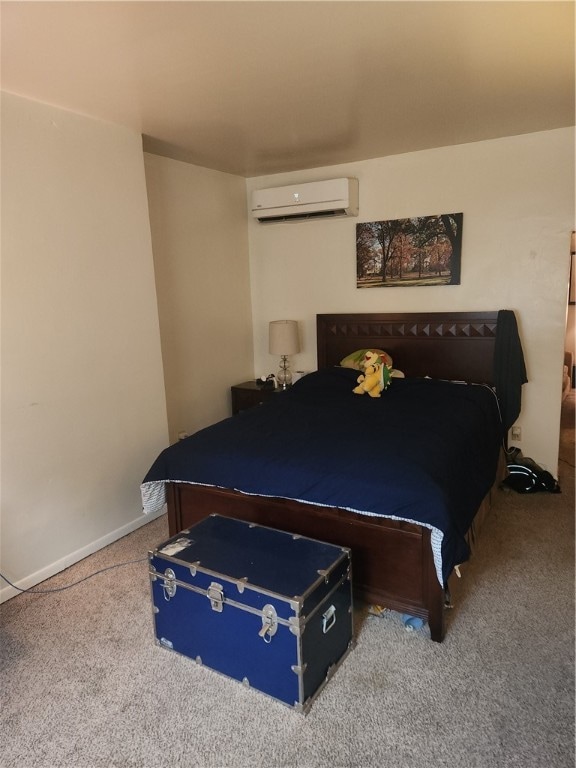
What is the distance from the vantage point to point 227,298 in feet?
14.4

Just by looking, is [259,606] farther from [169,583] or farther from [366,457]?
[366,457]

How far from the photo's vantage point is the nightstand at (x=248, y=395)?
4.26 meters

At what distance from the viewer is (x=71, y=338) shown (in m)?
2.73

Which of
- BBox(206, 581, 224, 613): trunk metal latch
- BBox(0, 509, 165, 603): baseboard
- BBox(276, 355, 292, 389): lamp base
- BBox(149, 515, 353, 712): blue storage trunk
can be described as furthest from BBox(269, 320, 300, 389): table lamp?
BBox(206, 581, 224, 613): trunk metal latch

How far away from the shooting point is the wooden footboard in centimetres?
208

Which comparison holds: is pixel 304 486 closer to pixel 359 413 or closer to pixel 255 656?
pixel 255 656

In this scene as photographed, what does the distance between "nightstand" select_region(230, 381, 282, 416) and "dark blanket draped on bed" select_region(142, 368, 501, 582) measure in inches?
35.5

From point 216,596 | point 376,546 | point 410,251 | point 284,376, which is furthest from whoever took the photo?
point 284,376

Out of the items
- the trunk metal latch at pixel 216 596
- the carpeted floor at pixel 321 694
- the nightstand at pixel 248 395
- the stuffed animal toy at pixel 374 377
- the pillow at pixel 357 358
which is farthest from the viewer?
the nightstand at pixel 248 395

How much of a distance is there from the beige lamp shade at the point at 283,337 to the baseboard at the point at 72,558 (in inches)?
66.0

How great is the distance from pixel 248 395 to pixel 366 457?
221 centimetres

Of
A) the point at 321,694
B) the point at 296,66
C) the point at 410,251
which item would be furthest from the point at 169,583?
the point at 410,251

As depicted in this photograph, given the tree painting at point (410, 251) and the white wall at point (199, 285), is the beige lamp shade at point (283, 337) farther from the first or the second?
the tree painting at point (410, 251)

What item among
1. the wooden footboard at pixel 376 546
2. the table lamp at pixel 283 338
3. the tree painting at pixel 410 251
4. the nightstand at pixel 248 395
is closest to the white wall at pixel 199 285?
the nightstand at pixel 248 395
